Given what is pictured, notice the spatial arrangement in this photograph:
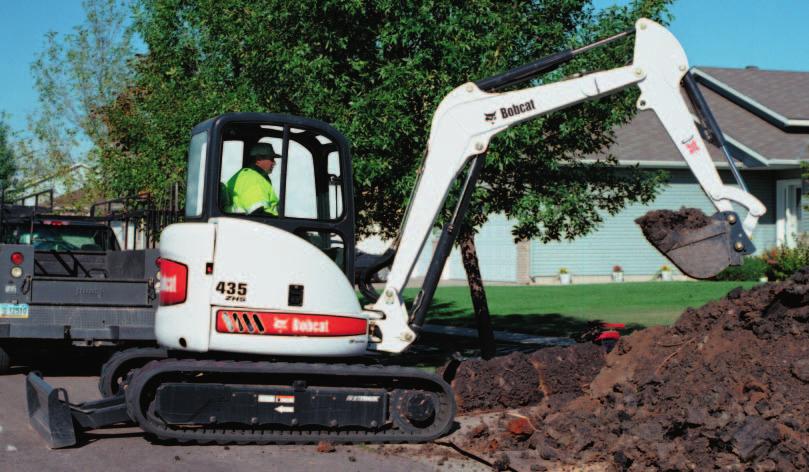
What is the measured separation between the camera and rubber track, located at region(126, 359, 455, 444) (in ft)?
26.7

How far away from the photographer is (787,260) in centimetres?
2548

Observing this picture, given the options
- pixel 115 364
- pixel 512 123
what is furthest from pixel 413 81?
pixel 115 364

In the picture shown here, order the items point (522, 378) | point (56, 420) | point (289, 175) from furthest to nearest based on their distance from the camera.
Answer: point (522, 378), point (289, 175), point (56, 420)

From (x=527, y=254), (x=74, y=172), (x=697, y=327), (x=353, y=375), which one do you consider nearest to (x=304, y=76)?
(x=353, y=375)

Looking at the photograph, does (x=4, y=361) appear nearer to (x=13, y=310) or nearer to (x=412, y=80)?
(x=13, y=310)

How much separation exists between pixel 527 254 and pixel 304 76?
22285 millimetres

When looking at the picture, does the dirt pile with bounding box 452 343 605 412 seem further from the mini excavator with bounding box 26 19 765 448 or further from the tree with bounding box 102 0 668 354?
the tree with bounding box 102 0 668 354

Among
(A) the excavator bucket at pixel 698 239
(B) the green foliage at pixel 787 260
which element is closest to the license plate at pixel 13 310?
(A) the excavator bucket at pixel 698 239

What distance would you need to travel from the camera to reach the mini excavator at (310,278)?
8.17m

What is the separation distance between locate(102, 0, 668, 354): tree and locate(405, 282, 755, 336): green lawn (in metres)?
5.07

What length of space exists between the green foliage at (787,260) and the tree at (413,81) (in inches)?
500

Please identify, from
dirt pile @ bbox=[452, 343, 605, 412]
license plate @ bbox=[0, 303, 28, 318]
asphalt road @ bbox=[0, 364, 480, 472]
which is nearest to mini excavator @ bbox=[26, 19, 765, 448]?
asphalt road @ bbox=[0, 364, 480, 472]

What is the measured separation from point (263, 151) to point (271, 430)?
2.37 m

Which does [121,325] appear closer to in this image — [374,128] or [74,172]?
[374,128]
